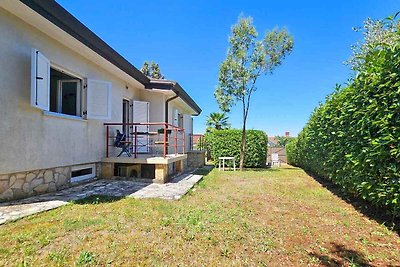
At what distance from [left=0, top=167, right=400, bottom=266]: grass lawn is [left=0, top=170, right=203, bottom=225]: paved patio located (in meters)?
0.37

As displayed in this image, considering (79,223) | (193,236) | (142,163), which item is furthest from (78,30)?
(193,236)

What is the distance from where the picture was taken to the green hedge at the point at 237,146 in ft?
53.2

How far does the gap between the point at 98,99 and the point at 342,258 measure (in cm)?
741

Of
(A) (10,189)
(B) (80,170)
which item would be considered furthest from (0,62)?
(B) (80,170)

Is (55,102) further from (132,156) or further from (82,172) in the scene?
(132,156)

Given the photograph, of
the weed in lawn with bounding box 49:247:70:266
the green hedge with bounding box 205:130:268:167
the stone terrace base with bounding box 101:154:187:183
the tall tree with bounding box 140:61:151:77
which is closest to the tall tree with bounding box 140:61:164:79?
the tall tree with bounding box 140:61:151:77

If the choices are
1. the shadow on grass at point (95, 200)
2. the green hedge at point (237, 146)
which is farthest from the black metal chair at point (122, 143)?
the green hedge at point (237, 146)

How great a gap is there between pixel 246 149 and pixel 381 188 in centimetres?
1177

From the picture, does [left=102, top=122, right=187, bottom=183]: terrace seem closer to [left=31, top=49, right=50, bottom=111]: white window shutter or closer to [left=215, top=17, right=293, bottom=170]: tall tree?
[left=31, top=49, right=50, bottom=111]: white window shutter

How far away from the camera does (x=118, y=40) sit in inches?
684

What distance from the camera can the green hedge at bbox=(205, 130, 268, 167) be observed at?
638 inches

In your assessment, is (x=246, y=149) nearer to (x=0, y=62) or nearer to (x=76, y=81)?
(x=76, y=81)

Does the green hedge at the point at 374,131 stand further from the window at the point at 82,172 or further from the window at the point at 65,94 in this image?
the window at the point at 65,94

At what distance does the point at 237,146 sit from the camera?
1619 centimetres
